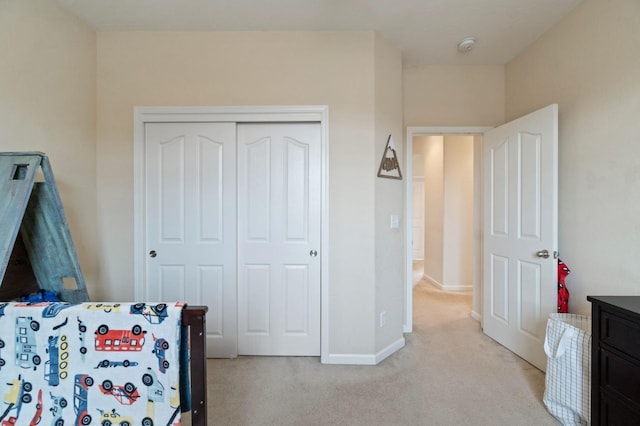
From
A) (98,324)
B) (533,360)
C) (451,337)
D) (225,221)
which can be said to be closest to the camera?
(98,324)

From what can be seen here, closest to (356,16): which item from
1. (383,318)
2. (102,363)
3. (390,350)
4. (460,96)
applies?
(460,96)

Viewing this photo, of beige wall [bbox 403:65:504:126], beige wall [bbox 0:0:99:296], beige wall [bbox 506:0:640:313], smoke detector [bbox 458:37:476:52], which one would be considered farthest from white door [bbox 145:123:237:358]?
beige wall [bbox 506:0:640:313]

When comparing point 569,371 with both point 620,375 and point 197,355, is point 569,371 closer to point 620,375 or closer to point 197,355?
point 620,375

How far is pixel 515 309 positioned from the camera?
2.60 m

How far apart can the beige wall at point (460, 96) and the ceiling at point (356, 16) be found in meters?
0.42

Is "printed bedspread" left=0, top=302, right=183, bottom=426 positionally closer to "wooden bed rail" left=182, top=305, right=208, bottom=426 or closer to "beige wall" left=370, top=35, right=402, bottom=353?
"wooden bed rail" left=182, top=305, right=208, bottom=426

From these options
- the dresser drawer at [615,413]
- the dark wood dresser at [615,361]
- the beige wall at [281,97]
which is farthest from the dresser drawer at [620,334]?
the beige wall at [281,97]

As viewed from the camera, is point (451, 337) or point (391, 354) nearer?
point (391, 354)

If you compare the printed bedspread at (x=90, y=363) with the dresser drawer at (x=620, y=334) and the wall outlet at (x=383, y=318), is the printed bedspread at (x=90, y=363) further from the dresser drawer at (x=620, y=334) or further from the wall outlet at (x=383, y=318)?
the dresser drawer at (x=620, y=334)

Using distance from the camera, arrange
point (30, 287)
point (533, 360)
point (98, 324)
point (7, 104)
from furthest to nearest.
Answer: point (533, 360)
point (7, 104)
point (30, 287)
point (98, 324)

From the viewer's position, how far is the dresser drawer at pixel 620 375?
1352 mm

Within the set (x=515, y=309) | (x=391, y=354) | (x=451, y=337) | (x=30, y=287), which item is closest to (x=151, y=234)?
(x=30, y=287)

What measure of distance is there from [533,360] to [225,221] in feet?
8.87

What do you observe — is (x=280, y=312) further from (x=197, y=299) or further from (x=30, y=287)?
(x=30, y=287)
